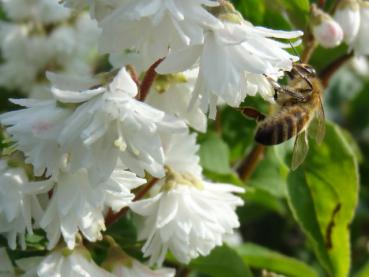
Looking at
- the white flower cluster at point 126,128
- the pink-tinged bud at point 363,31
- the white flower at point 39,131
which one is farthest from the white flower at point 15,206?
the pink-tinged bud at point 363,31

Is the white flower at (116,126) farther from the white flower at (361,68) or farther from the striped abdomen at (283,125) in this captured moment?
the white flower at (361,68)

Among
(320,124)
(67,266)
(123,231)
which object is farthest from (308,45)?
(67,266)

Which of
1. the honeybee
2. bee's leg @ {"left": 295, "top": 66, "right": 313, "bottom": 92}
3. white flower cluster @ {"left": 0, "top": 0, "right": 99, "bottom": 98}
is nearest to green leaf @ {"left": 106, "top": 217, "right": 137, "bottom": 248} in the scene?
the honeybee

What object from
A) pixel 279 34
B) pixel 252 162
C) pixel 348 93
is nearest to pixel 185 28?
pixel 279 34

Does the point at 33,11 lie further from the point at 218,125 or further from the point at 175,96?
the point at 175,96

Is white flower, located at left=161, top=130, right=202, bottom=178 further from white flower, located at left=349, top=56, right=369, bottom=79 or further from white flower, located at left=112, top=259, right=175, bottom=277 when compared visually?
white flower, located at left=349, top=56, right=369, bottom=79

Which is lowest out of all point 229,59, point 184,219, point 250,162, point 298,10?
point 250,162
